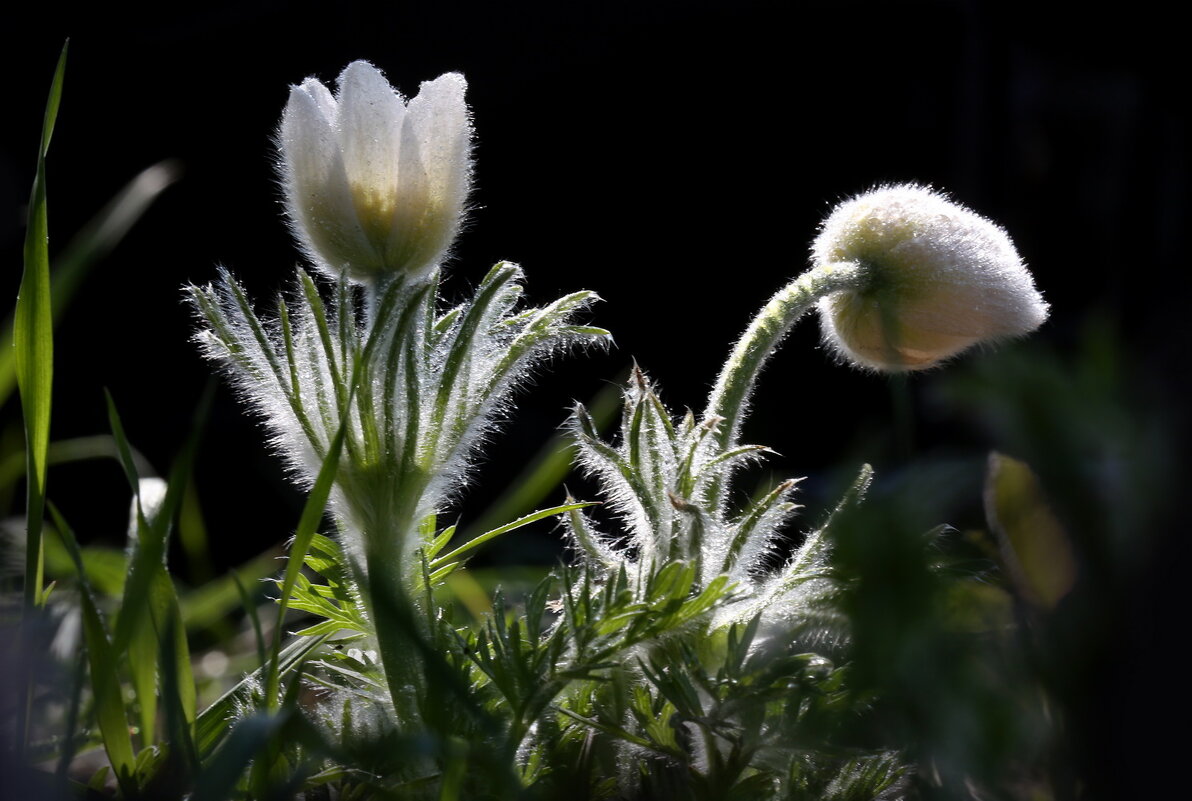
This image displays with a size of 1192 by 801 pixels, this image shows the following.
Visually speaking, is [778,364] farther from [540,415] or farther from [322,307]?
[322,307]

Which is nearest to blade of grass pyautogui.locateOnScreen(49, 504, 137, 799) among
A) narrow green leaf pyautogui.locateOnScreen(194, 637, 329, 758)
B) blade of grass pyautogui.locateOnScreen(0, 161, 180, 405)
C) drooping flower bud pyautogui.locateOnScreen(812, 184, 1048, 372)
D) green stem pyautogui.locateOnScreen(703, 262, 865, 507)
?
narrow green leaf pyautogui.locateOnScreen(194, 637, 329, 758)

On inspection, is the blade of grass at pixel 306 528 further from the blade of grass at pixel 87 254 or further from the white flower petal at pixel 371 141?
the blade of grass at pixel 87 254

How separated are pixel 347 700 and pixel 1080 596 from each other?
2.02 feet

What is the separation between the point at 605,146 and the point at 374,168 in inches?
112

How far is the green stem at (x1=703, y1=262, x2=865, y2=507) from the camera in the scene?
2.83ft

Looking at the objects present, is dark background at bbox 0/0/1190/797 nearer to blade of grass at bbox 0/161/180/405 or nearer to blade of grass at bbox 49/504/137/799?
blade of grass at bbox 0/161/180/405

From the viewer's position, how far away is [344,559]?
87cm

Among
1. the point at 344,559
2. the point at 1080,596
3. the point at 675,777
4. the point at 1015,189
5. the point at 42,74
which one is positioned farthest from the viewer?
the point at 1015,189

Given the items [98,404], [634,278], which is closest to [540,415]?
[634,278]

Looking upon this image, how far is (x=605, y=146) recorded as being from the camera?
11.7 ft

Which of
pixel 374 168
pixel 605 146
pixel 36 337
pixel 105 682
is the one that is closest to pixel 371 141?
pixel 374 168

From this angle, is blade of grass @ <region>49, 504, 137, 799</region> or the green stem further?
the green stem

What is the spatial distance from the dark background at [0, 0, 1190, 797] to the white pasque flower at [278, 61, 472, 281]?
2.58 meters

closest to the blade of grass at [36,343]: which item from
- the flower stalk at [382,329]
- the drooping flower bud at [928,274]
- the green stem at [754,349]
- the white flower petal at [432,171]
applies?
the flower stalk at [382,329]
